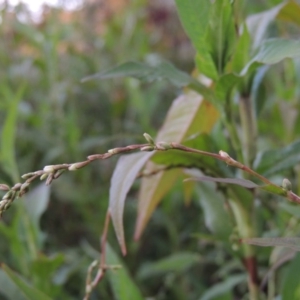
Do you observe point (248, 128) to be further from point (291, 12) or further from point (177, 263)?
point (177, 263)

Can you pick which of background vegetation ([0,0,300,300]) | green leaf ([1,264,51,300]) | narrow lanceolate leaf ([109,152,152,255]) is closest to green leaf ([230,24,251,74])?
background vegetation ([0,0,300,300])

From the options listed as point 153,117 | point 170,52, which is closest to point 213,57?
point 153,117

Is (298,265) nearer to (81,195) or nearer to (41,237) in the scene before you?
(41,237)

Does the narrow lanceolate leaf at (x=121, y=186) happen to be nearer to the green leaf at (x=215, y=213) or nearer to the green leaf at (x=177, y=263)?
the green leaf at (x=215, y=213)

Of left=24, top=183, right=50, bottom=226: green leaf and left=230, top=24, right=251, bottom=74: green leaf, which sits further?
left=24, top=183, right=50, bottom=226: green leaf

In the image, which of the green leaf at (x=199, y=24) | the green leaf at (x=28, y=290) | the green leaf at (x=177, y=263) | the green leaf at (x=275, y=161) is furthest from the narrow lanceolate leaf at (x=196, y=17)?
the green leaf at (x=177, y=263)

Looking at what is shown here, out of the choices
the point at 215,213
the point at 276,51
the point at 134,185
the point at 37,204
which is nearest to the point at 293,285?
the point at 215,213

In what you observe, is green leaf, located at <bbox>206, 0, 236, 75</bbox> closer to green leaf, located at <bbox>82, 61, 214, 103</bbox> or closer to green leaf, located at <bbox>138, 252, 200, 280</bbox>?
green leaf, located at <bbox>82, 61, 214, 103</bbox>
